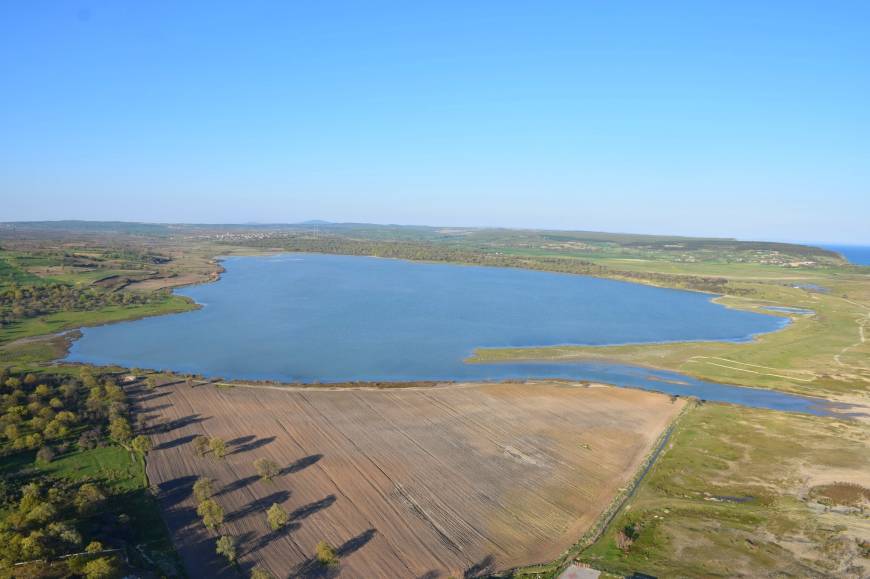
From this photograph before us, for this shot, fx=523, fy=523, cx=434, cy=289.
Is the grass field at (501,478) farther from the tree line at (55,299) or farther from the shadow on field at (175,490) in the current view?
the tree line at (55,299)

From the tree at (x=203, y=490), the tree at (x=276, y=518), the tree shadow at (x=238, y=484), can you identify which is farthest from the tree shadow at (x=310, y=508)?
the tree at (x=203, y=490)

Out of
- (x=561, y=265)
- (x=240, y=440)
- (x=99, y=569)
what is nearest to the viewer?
(x=99, y=569)

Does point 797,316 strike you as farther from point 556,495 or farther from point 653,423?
point 556,495

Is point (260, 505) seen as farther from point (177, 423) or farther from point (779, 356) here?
point (779, 356)

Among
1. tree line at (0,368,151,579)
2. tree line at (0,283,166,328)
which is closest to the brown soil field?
tree line at (0,368,151,579)

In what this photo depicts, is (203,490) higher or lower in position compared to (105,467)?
higher

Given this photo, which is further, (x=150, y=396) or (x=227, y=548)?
(x=150, y=396)

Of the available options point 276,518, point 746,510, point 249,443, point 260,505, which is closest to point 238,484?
point 260,505
